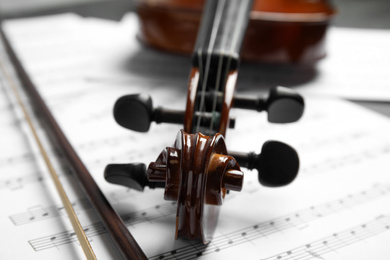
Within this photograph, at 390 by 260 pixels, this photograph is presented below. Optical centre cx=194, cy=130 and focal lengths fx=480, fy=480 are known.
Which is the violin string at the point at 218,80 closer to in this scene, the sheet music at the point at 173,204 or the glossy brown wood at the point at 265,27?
the sheet music at the point at 173,204

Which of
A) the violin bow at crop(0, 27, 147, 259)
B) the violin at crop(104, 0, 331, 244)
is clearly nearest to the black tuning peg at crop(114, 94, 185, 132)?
the violin at crop(104, 0, 331, 244)

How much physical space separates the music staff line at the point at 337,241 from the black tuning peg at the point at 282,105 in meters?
0.19

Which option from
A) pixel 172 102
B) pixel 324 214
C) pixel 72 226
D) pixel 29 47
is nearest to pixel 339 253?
pixel 324 214

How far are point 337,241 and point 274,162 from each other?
0.49 ft

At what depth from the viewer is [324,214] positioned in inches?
29.6

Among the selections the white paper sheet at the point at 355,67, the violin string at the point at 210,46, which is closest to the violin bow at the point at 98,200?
the violin string at the point at 210,46

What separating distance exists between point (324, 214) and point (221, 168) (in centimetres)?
27

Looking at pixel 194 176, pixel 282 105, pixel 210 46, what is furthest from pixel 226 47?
pixel 194 176

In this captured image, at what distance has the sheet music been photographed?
665 mm

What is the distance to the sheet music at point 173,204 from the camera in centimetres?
67

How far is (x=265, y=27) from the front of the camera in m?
1.31

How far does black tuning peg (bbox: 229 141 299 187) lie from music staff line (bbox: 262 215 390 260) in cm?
10

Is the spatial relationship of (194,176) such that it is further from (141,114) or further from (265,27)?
(265,27)

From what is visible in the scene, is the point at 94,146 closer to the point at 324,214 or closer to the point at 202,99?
the point at 202,99
